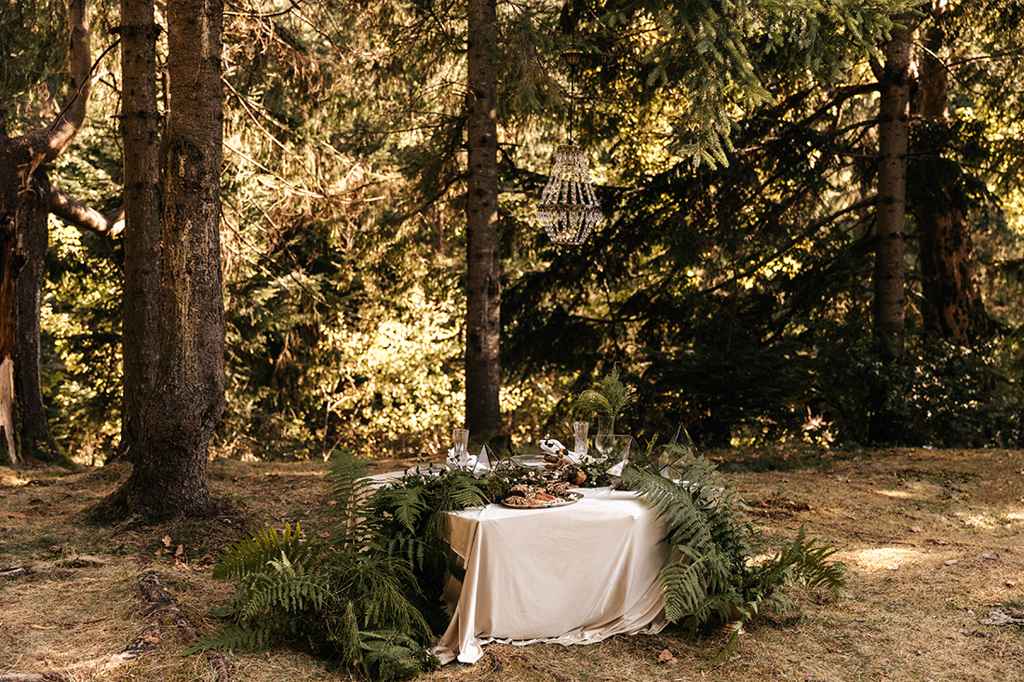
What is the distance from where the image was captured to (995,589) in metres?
5.29

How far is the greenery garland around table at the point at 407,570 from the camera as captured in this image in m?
4.16

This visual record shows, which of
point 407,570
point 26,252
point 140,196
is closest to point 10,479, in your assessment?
point 26,252

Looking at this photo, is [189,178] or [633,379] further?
[633,379]

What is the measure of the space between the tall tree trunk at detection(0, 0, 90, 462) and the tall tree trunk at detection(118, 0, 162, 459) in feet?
2.83

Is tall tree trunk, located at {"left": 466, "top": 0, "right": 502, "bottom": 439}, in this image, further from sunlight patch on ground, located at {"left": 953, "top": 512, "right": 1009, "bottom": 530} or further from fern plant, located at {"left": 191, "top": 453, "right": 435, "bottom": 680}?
fern plant, located at {"left": 191, "top": 453, "right": 435, "bottom": 680}

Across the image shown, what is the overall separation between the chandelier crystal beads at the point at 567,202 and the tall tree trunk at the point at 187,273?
2.90m

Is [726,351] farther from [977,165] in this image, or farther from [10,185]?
[10,185]

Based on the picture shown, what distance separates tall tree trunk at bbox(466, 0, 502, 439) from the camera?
27.4 ft

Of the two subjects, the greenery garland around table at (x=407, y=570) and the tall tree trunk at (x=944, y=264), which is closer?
the greenery garland around table at (x=407, y=570)

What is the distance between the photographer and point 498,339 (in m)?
8.59

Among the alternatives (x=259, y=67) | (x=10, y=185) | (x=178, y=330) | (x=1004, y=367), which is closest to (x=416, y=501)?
(x=178, y=330)

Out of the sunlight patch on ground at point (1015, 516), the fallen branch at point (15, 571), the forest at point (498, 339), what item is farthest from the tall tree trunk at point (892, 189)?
the fallen branch at point (15, 571)

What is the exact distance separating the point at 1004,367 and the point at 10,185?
10.1 metres

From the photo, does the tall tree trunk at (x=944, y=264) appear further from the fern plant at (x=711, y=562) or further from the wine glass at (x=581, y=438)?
the wine glass at (x=581, y=438)
